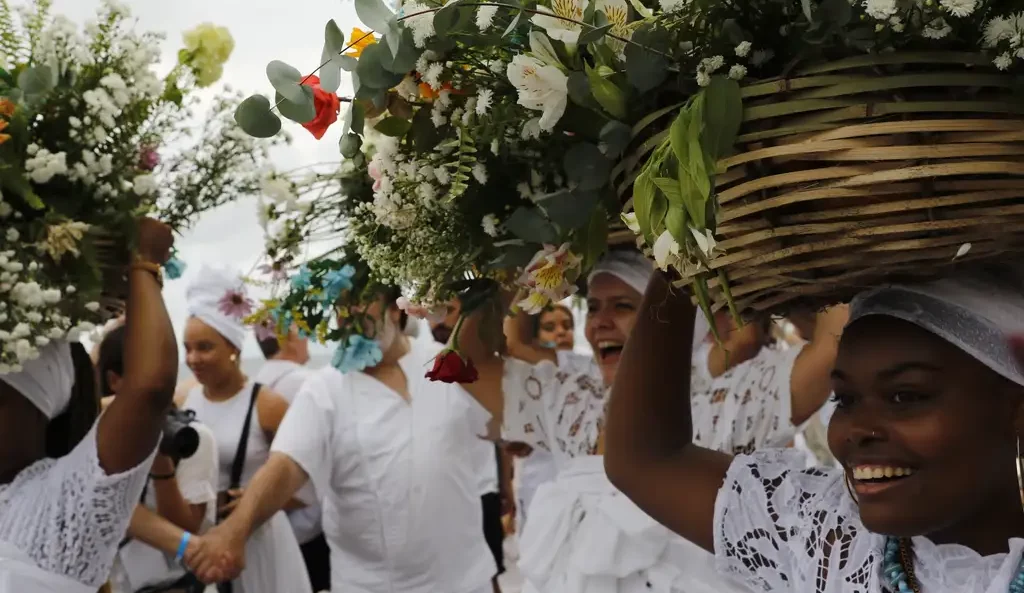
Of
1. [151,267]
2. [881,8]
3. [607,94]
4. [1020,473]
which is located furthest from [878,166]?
[151,267]

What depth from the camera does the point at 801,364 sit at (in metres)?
2.39

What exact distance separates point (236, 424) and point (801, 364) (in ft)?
7.75

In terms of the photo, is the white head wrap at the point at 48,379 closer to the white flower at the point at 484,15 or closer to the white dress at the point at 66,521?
the white dress at the point at 66,521

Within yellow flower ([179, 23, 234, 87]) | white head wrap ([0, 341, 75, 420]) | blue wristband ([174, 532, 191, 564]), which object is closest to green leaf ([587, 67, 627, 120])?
yellow flower ([179, 23, 234, 87])

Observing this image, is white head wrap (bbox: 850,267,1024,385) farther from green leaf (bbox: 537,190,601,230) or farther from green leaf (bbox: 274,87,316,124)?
green leaf (bbox: 274,87,316,124)

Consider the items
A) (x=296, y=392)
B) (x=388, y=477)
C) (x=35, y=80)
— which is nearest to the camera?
Answer: (x=35, y=80)

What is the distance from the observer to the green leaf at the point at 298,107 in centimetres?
118

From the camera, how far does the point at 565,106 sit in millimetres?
1146

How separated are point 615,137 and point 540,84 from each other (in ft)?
0.38

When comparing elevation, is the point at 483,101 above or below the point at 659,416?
above

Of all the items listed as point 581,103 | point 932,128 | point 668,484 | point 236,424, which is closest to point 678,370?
point 668,484

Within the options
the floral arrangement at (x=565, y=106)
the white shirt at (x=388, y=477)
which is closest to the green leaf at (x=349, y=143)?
the floral arrangement at (x=565, y=106)

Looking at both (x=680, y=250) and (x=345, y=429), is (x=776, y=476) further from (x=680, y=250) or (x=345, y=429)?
(x=345, y=429)

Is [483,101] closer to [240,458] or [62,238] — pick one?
[62,238]
